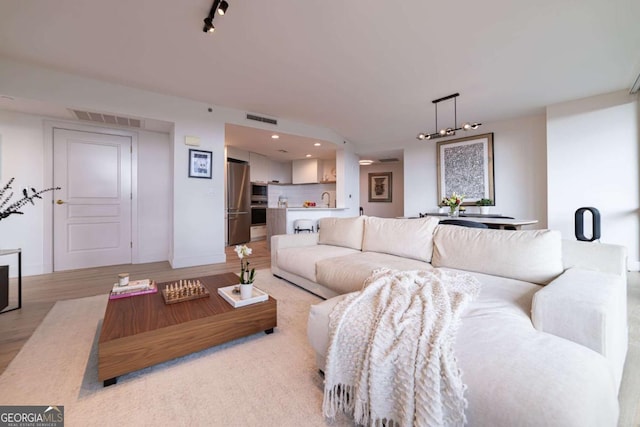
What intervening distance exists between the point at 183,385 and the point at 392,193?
27.1 feet

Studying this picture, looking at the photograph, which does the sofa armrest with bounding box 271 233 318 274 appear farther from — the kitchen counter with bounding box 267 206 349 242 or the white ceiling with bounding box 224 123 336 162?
the white ceiling with bounding box 224 123 336 162

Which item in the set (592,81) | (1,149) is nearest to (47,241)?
(1,149)

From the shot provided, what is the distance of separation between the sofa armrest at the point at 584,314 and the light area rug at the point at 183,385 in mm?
1099

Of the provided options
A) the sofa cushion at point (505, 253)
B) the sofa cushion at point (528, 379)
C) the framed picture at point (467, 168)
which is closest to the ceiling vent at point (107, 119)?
the sofa cushion at point (505, 253)

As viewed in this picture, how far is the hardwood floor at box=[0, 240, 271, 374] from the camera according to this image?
1.96 m

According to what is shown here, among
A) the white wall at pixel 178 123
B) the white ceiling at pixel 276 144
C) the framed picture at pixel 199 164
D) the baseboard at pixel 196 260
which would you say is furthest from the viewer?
the white ceiling at pixel 276 144

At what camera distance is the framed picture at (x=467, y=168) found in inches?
205

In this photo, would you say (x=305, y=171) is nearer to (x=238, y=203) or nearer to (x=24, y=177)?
(x=238, y=203)

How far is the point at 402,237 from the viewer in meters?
2.62

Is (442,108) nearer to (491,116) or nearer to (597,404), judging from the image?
(491,116)

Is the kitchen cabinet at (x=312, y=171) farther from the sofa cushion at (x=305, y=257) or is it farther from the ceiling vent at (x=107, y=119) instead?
the sofa cushion at (x=305, y=257)

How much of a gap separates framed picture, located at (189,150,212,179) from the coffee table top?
8.24 feet

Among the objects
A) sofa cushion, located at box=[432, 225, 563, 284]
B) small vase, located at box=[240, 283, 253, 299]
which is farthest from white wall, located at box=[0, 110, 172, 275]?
sofa cushion, located at box=[432, 225, 563, 284]

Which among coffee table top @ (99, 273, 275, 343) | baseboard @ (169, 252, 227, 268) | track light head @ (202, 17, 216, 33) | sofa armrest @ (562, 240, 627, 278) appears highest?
track light head @ (202, 17, 216, 33)
